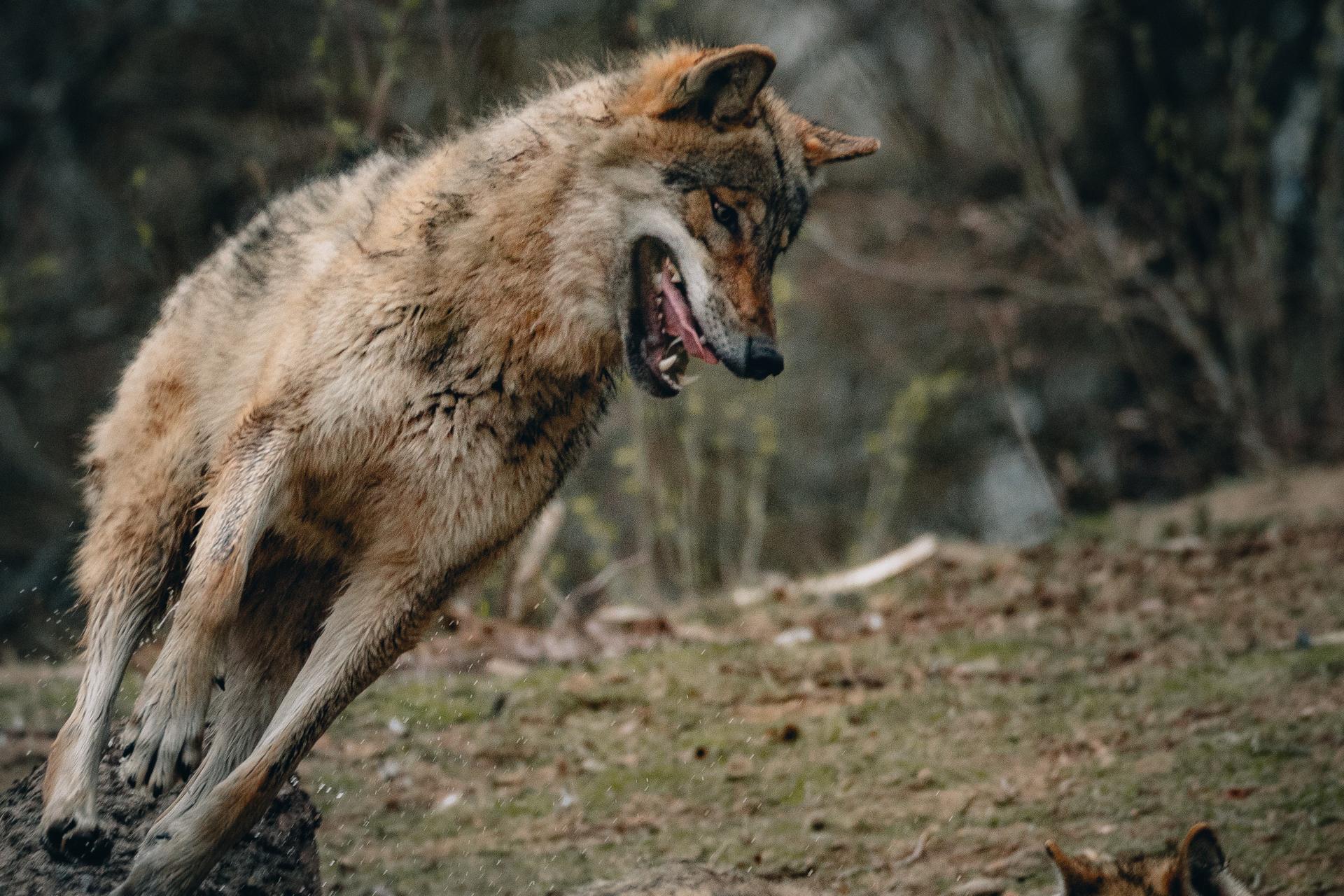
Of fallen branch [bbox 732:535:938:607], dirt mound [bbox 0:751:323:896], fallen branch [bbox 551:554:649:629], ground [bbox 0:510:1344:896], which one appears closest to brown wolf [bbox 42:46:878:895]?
dirt mound [bbox 0:751:323:896]

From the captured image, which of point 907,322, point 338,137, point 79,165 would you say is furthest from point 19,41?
point 907,322

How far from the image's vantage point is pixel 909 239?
13.0 meters

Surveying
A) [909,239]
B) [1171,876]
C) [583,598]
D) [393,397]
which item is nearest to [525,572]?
[583,598]

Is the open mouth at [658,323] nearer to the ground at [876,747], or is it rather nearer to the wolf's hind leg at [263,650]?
the wolf's hind leg at [263,650]

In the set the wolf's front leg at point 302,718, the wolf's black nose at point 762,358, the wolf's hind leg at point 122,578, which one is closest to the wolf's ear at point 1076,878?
the wolf's black nose at point 762,358

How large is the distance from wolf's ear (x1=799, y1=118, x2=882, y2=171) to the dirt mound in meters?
2.62

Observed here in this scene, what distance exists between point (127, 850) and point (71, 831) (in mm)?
217

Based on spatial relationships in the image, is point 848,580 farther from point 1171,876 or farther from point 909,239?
point 1171,876

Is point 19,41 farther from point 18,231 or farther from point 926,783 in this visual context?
point 926,783

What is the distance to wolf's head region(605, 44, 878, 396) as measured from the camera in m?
3.72

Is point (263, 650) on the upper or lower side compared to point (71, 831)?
upper

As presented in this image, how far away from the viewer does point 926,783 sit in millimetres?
5215

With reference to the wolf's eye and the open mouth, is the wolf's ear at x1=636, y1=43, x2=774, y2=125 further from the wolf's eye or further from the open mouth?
the open mouth

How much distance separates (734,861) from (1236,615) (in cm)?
359
